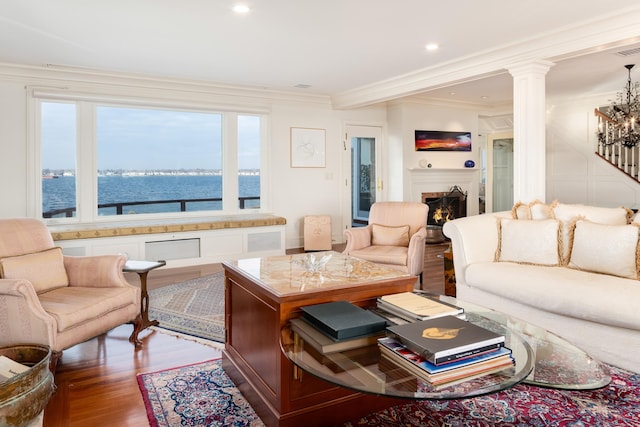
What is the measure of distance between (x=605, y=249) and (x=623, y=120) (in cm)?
396

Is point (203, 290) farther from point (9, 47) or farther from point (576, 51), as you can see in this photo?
point (576, 51)

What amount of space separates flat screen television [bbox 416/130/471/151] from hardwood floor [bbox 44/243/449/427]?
18.4ft

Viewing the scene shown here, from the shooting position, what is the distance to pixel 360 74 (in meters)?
5.43

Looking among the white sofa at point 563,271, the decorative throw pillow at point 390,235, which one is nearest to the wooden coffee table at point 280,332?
the white sofa at point 563,271

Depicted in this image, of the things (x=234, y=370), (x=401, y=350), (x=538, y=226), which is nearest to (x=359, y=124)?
(x=538, y=226)

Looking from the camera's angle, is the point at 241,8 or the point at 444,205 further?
the point at 444,205

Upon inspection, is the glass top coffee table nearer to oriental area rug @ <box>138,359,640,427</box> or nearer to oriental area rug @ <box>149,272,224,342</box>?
oriental area rug @ <box>138,359,640,427</box>

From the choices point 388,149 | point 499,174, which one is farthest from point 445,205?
point 499,174

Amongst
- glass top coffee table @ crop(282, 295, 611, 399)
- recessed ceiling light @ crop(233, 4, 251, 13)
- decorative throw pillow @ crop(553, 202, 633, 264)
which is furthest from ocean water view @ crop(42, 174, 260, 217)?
glass top coffee table @ crop(282, 295, 611, 399)

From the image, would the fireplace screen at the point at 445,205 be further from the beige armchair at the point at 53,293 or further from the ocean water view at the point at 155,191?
the beige armchair at the point at 53,293

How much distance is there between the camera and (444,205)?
7852mm

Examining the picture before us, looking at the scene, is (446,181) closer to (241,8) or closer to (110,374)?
(241,8)

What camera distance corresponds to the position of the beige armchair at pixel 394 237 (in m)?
4.21

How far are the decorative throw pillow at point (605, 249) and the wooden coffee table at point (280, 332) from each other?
1.65 metres
